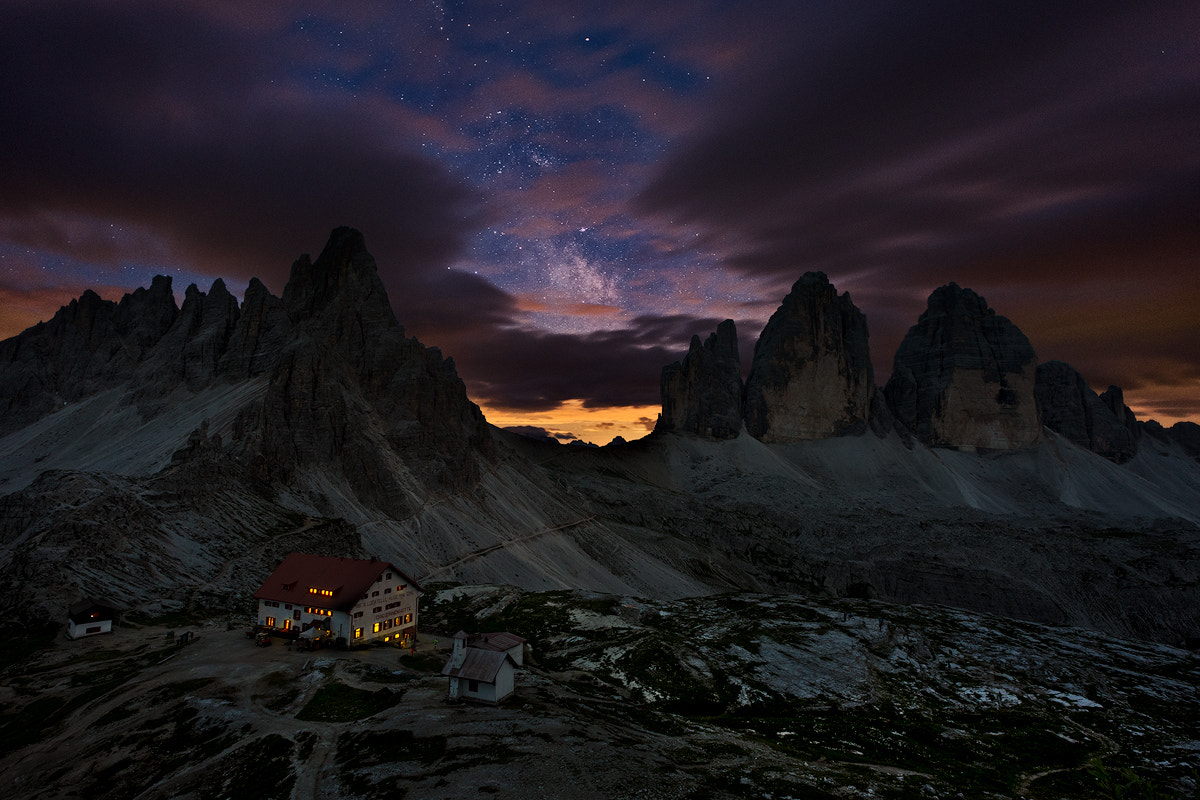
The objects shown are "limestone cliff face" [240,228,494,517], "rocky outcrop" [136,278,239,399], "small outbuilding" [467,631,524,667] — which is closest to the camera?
"small outbuilding" [467,631,524,667]

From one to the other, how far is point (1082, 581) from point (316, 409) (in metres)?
212

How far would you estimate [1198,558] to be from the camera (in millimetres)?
169375

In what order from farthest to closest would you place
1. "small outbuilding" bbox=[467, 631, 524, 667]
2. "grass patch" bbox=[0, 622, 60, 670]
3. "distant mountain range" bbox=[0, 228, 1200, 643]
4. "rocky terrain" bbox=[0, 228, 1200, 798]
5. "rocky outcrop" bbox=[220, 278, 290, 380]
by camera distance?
"rocky outcrop" bbox=[220, 278, 290, 380] → "distant mountain range" bbox=[0, 228, 1200, 643] → "grass patch" bbox=[0, 622, 60, 670] → "small outbuilding" bbox=[467, 631, 524, 667] → "rocky terrain" bbox=[0, 228, 1200, 798]

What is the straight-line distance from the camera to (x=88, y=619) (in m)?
62.9

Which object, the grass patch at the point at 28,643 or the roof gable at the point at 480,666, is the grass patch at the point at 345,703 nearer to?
the roof gable at the point at 480,666

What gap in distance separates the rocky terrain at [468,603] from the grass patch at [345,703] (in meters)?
1.12

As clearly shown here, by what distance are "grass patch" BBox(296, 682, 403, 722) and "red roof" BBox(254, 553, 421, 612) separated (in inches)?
554

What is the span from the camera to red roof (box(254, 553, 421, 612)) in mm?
63469

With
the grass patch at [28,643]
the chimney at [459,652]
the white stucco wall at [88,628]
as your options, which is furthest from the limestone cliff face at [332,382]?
the chimney at [459,652]

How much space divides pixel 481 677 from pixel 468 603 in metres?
53.0

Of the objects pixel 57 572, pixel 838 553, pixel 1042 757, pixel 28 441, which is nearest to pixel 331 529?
pixel 57 572

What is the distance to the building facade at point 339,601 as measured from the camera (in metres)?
63.1

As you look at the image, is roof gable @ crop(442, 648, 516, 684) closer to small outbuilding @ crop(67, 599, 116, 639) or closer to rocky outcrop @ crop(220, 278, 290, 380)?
small outbuilding @ crop(67, 599, 116, 639)

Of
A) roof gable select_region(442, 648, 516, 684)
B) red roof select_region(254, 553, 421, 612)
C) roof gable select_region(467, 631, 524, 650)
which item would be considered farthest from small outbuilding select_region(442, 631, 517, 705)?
red roof select_region(254, 553, 421, 612)
